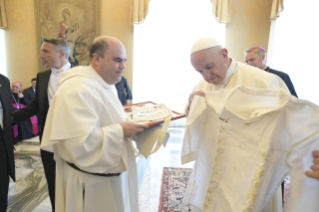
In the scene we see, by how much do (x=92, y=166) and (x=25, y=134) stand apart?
462 cm

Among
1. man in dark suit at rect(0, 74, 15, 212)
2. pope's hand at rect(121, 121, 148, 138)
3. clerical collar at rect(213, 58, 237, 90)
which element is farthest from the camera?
man in dark suit at rect(0, 74, 15, 212)

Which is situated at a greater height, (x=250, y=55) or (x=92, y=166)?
(x=250, y=55)

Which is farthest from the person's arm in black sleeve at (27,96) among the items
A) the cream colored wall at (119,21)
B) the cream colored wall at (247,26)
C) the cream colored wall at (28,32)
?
the cream colored wall at (247,26)

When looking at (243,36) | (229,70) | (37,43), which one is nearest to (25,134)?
(37,43)

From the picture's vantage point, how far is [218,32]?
5.85 meters

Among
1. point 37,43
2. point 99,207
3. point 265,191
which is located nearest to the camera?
point 265,191

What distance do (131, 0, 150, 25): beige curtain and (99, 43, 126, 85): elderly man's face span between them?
15.3 ft

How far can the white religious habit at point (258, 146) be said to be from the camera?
30.3 inches

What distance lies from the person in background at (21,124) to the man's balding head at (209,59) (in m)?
4.82

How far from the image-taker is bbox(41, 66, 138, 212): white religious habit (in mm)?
1223

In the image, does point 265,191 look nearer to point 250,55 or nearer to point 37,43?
point 250,55

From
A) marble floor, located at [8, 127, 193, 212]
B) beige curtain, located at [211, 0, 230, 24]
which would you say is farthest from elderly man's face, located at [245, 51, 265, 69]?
beige curtain, located at [211, 0, 230, 24]

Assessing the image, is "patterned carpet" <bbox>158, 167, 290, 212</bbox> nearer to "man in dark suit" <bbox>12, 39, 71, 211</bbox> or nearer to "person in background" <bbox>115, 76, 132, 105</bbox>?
"man in dark suit" <bbox>12, 39, 71, 211</bbox>

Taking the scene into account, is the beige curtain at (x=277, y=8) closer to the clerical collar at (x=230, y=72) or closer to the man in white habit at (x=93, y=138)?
the clerical collar at (x=230, y=72)
